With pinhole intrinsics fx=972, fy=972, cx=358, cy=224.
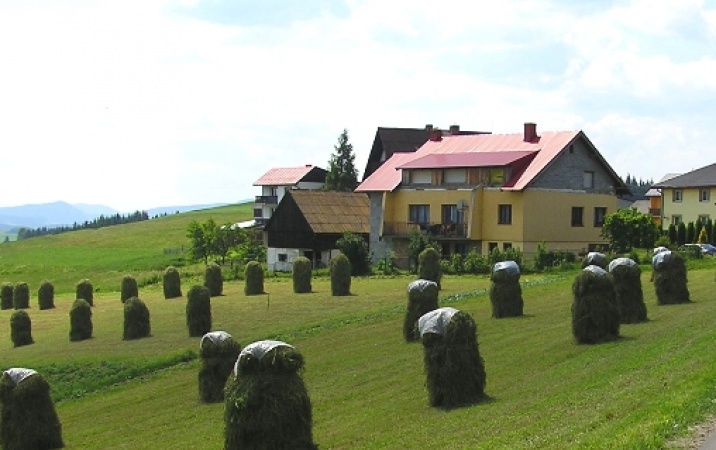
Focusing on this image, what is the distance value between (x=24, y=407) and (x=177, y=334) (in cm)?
1624

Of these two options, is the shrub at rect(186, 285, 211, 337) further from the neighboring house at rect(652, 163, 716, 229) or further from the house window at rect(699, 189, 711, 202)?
the house window at rect(699, 189, 711, 202)

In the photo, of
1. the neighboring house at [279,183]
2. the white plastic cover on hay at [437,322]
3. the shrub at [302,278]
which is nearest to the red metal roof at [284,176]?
the neighboring house at [279,183]

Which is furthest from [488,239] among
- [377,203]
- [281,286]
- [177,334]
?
[177,334]

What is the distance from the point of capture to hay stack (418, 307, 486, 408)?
19.2 meters

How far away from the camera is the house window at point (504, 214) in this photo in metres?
60.5

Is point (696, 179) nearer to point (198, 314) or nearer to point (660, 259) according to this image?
point (660, 259)

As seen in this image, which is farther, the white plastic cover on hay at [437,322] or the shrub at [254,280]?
the shrub at [254,280]

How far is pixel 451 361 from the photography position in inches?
758

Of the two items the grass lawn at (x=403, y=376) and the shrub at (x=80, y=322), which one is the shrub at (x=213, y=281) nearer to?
the grass lawn at (x=403, y=376)

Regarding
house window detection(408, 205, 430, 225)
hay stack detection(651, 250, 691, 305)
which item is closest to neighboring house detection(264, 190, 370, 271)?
house window detection(408, 205, 430, 225)

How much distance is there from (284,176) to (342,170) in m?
8.66

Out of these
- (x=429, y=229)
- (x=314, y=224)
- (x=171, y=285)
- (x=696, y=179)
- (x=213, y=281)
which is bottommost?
(x=171, y=285)

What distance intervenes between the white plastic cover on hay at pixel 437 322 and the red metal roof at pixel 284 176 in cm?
8656

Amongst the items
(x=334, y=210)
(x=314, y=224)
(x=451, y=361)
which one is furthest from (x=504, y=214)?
(x=451, y=361)
